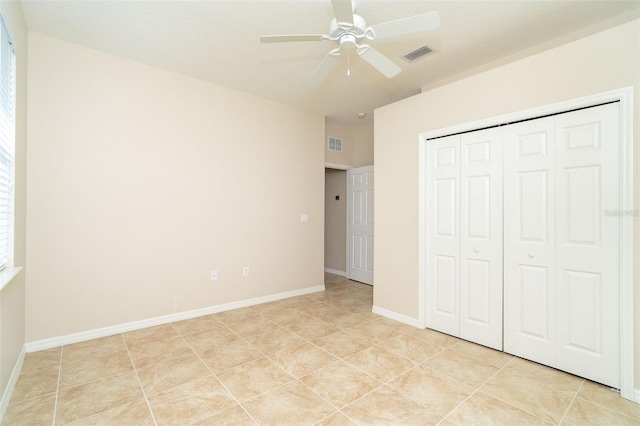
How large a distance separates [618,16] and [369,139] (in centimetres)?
343

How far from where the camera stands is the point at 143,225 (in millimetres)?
3307

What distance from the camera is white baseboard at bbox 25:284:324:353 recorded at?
110 inches

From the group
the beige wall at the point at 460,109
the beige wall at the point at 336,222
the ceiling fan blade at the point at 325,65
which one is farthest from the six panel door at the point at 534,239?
the beige wall at the point at 336,222

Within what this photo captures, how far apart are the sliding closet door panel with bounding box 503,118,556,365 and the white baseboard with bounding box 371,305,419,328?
92 centimetres

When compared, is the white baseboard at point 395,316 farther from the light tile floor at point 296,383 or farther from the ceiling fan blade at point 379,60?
the ceiling fan blade at point 379,60

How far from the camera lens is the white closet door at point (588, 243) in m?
2.19

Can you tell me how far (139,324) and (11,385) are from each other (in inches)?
45.7

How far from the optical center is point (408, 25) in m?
1.99

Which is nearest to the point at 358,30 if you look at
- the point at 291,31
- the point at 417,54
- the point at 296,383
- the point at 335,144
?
the point at 291,31

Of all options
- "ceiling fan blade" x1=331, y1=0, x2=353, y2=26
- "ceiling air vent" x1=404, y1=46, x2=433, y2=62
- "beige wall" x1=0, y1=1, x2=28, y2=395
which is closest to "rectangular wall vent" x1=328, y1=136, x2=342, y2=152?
"ceiling air vent" x1=404, y1=46, x2=433, y2=62

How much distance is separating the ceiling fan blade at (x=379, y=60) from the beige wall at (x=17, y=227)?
2492 millimetres

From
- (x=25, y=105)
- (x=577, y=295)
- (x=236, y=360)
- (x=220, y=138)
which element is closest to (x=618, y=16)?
(x=577, y=295)

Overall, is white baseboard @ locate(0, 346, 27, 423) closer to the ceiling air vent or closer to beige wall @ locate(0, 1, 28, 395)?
beige wall @ locate(0, 1, 28, 395)

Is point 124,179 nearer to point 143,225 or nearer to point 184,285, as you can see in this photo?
point 143,225
